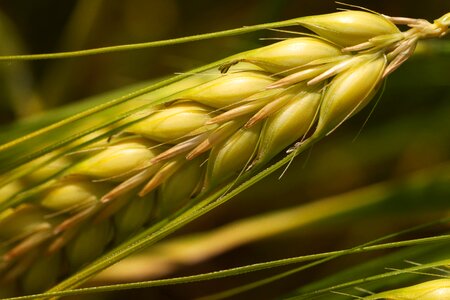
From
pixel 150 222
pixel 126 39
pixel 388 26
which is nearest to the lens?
pixel 388 26

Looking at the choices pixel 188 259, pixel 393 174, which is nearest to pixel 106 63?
pixel 188 259

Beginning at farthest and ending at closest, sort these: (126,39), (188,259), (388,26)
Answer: (126,39), (188,259), (388,26)

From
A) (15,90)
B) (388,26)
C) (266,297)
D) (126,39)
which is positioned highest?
(126,39)

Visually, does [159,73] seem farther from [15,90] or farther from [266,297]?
[266,297]

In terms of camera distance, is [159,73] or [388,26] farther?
[159,73]

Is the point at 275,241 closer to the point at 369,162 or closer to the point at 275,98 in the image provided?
the point at 369,162

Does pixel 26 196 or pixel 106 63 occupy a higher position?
pixel 106 63
